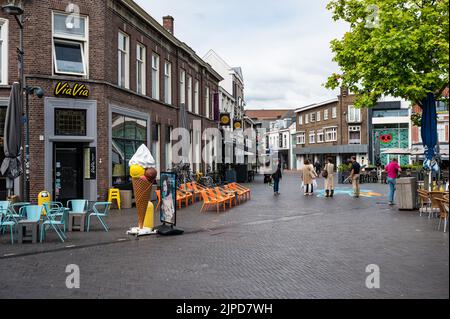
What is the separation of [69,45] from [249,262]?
1346 cm

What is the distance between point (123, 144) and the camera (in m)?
20.3

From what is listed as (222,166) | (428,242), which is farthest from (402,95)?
(222,166)

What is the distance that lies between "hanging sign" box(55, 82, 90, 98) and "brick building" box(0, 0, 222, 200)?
0.04 m

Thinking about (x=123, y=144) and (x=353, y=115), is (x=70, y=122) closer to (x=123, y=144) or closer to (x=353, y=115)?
(x=123, y=144)

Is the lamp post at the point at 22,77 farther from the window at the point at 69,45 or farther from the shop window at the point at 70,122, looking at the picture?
the shop window at the point at 70,122

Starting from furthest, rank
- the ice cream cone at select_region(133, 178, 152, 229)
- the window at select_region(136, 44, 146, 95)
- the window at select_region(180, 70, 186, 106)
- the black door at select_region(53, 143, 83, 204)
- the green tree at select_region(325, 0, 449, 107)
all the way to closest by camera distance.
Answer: the window at select_region(180, 70, 186, 106) < the window at select_region(136, 44, 146, 95) < the black door at select_region(53, 143, 83, 204) < the green tree at select_region(325, 0, 449, 107) < the ice cream cone at select_region(133, 178, 152, 229)

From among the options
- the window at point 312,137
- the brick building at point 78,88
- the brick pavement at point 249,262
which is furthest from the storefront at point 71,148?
the window at point 312,137

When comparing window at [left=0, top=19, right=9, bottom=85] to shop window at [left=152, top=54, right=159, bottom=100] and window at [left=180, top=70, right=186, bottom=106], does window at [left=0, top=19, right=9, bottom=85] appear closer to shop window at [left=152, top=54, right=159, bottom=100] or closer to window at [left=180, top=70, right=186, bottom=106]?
shop window at [left=152, top=54, right=159, bottom=100]

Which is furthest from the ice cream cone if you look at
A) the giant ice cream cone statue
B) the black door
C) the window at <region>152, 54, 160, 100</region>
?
the window at <region>152, 54, 160, 100</region>

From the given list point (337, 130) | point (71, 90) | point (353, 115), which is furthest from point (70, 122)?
point (337, 130)

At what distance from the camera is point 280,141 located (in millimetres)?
91875

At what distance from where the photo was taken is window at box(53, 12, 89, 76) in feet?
57.8

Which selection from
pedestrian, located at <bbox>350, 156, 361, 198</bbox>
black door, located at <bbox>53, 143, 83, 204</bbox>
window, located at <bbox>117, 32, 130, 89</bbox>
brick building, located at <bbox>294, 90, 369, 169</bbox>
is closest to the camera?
black door, located at <bbox>53, 143, 83, 204</bbox>
